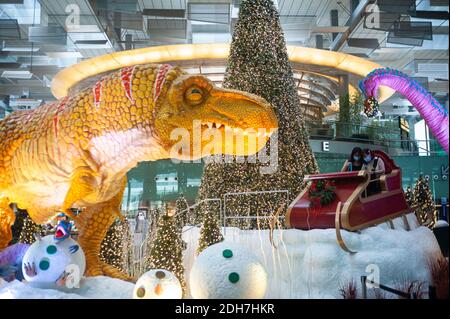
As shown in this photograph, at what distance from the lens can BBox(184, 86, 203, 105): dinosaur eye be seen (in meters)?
1.81

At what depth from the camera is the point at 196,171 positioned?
22.4 feet

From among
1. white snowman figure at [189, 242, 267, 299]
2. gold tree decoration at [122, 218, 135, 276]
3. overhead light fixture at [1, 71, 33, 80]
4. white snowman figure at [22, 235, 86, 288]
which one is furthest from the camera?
overhead light fixture at [1, 71, 33, 80]

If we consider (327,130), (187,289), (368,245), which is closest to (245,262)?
(187,289)

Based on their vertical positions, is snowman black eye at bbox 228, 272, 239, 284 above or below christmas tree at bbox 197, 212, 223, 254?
below

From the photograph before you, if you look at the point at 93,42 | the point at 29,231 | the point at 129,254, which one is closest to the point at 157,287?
the point at 129,254

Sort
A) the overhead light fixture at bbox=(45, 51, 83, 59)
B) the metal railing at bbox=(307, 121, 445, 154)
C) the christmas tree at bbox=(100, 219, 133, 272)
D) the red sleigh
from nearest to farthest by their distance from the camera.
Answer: the red sleigh < the christmas tree at bbox=(100, 219, 133, 272) < the metal railing at bbox=(307, 121, 445, 154) < the overhead light fixture at bbox=(45, 51, 83, 59)

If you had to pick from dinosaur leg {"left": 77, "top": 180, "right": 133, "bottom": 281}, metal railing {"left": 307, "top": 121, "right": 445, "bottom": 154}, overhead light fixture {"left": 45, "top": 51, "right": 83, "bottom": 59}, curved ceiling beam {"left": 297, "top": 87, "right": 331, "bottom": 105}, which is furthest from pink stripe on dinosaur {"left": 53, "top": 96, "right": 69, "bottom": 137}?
curved ceiling beam {"left": 297, "top": 87, "right": 331, "bottom": 105}

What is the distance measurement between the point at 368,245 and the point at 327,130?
3.95m

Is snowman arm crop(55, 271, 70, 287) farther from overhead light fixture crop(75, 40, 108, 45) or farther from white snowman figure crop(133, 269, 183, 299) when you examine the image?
overhead light fixture crop(75, 40, 108, 45)

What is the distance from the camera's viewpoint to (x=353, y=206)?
2.57 metres

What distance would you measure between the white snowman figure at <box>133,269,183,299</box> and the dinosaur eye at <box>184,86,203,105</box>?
759mm

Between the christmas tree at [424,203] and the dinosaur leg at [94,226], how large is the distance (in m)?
2.18

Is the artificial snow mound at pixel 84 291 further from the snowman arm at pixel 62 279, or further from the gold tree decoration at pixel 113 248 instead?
the gold tree decoration at pixel 113 248

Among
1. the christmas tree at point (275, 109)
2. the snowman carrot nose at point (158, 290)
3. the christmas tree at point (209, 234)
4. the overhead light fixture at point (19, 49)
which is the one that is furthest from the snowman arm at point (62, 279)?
the overhead light fixture at point (19, 49)
